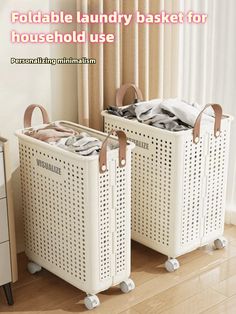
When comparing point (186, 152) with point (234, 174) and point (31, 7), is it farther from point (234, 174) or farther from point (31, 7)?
point (31, 7)

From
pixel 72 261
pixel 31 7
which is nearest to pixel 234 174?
pixel 72 261

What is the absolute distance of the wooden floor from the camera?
8.25 feet

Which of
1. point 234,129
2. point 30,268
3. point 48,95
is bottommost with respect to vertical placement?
point 30,268

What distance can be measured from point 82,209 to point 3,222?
311 mm

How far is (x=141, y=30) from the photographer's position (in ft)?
9.87

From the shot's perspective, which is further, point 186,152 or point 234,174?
point 234,174

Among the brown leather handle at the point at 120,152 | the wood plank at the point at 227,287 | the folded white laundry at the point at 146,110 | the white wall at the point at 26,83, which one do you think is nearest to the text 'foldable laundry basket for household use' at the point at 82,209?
the brown leather handle at the point at 120,152

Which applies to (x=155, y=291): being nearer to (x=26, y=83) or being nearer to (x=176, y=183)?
(x=176, y=183)

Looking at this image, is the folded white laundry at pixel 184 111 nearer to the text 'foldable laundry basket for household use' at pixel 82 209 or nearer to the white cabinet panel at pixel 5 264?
the text 'foldable laundry basket for household use' at pixel 82 209

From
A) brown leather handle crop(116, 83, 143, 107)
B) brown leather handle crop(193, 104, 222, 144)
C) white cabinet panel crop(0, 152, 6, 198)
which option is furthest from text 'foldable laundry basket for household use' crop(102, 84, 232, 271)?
white cabinet panel crop(0, 152, 6, 198)

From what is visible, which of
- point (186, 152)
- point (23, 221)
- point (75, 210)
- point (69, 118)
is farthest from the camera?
point (69, 118)

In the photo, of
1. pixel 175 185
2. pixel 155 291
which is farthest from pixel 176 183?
pixel 155 291

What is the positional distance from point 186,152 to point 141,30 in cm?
70

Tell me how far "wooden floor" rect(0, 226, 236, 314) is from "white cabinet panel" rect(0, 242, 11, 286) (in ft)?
0.41
